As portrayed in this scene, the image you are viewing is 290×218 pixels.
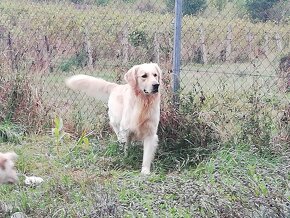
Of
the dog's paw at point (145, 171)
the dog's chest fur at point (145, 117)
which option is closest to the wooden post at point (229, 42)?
the dog's chest fur at point (145, 117)

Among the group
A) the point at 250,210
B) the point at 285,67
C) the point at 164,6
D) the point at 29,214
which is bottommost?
the point at 29,214

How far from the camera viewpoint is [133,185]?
4.03 meters

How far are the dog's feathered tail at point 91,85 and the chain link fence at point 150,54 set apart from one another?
8.6 inches

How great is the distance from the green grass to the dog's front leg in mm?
86

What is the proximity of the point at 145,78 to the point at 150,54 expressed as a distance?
35.8 inches

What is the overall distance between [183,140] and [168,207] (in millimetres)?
1616

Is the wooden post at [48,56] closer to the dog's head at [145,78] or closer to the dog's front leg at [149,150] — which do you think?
the dog's head at [145,78]

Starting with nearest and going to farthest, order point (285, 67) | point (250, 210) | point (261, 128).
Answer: point (250, 210), point (261, 128), point (285, 67)

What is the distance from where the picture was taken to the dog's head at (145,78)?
485 cm

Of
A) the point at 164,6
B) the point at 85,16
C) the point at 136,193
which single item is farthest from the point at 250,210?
the point at 85,16

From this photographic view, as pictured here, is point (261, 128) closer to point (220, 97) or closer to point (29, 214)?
point (220, 97)

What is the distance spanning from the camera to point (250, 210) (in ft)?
8.98

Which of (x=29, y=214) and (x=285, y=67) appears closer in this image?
(x=29, y=214)

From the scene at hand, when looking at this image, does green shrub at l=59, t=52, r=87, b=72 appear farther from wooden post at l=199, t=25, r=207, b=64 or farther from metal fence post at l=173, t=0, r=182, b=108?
wooden post at l=199, t=25, r=207, b=64
